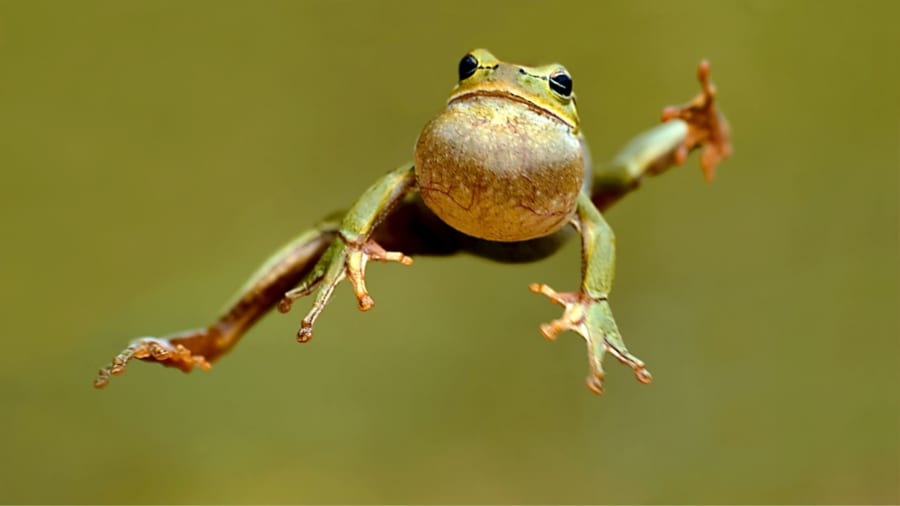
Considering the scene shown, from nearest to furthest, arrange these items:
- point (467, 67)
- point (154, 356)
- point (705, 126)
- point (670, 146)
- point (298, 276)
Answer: point (467, 67)
point (154, 356)
point (298, 276)
point (670, 146)
point (705, 126)

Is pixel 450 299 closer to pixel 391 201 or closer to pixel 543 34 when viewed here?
pixel 543 34

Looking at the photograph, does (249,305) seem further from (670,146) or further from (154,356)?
(670,146)

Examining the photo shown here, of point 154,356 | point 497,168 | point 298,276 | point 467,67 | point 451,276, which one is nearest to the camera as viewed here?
point 497,168

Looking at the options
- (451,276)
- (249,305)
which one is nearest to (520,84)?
(249,305)

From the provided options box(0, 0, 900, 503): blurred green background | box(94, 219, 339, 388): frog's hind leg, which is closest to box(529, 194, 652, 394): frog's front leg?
box(94, 219, 339, 388): frog's hind leg

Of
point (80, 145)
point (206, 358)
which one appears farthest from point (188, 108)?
point (206, 358)

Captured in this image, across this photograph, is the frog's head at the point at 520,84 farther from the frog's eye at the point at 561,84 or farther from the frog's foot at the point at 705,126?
the frog's foot at the point at 705,126

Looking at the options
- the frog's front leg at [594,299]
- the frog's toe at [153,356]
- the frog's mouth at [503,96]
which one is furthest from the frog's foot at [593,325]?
the frog's toe at [153,356]
